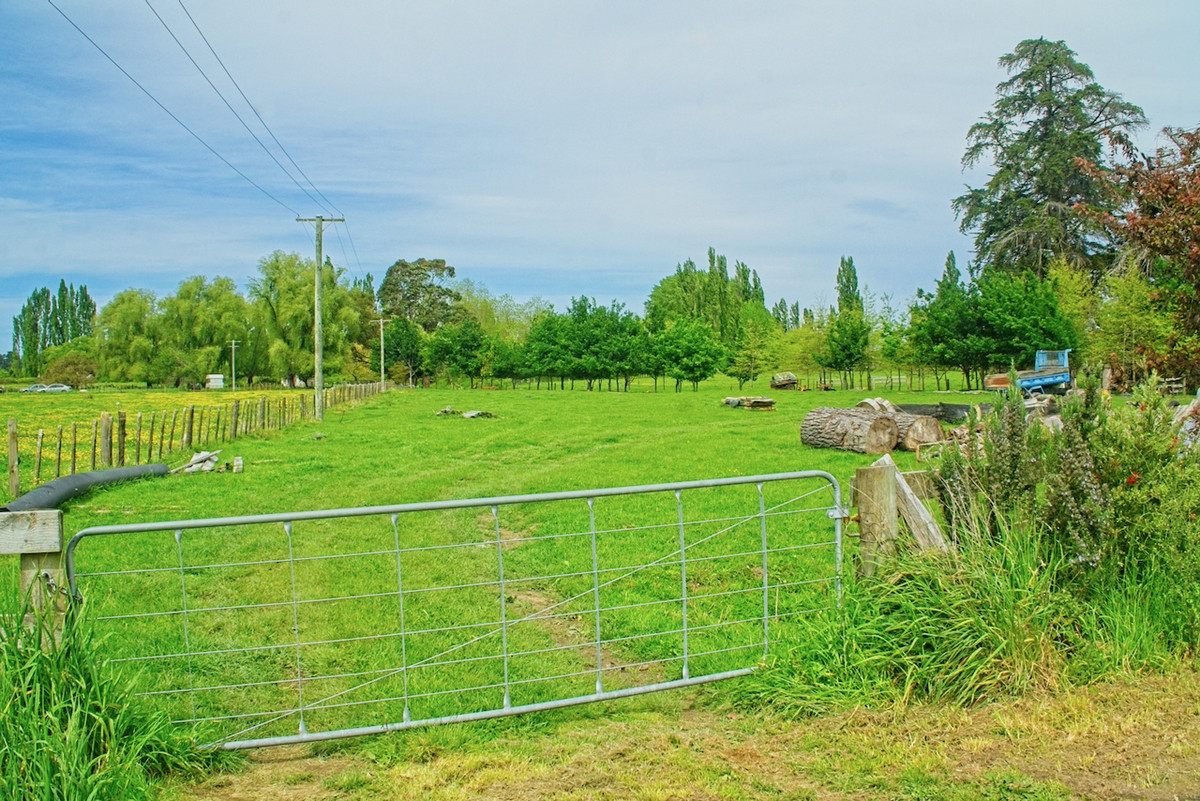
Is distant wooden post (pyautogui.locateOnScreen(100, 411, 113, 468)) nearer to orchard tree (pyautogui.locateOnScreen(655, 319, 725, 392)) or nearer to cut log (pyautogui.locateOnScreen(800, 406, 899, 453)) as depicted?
cut log (pyautogui.locateOnScreen(800, 406, 899, 453))

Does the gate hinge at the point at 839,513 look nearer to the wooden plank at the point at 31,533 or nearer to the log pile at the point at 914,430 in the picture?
the wooden plank at the point at 31,533

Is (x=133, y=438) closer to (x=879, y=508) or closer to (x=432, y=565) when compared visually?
(x=432, y=565)

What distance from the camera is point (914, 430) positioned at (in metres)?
18.2

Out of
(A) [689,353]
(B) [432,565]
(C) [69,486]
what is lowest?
(B) [432,565]

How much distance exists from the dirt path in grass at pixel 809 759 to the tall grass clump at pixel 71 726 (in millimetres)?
287

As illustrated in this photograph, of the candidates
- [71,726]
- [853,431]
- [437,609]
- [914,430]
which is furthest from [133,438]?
[71,726]

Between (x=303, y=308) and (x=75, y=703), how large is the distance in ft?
275

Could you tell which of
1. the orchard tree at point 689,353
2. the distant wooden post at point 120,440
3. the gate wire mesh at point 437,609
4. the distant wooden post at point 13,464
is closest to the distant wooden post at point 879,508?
the gate wire mesh at point 437,609

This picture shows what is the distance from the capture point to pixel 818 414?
18.7 metres

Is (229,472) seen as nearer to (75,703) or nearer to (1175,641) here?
(75,703)

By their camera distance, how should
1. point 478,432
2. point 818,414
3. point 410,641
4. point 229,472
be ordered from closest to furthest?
point 410,641 < point 229,472 < point 818,414 < point 478,432

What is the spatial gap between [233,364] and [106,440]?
74.4 meters

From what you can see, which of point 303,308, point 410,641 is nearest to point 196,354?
point 303,308

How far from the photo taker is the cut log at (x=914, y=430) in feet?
59.2
